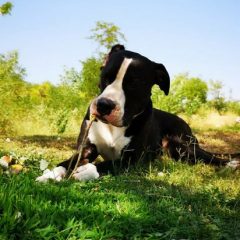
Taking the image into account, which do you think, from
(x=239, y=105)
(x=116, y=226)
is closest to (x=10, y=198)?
(x=116, y=226)

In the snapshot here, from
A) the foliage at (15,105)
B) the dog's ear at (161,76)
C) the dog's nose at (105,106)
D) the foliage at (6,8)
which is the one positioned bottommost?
the foliage at (15,105)

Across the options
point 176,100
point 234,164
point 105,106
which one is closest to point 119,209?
point 105,106

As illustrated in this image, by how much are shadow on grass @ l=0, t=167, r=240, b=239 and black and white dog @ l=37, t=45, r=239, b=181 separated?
644 millimetres

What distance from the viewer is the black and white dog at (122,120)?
3.87 m

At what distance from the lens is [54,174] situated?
3.46 m

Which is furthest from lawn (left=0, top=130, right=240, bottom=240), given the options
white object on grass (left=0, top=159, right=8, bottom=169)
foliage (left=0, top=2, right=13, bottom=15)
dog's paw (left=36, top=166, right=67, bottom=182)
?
foliage (left=0, top=2, right=13, bottom=15)

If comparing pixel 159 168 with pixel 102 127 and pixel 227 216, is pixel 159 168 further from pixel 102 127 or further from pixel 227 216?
pixel 227 216

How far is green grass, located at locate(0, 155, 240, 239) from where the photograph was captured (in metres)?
2.02

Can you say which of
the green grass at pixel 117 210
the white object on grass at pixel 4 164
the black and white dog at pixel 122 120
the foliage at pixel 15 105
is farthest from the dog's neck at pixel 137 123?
the foliage at pixel 15 105

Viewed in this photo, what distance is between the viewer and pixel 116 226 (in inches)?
88.3

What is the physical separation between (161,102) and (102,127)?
42.2ft

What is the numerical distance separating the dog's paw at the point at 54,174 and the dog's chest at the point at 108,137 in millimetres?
665

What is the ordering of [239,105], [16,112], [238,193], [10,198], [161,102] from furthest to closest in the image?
[239,105], [161,102], [16,112], [238,193], [10,198]

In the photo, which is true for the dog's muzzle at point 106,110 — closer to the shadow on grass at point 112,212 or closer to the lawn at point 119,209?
the lawn at point 119,209
